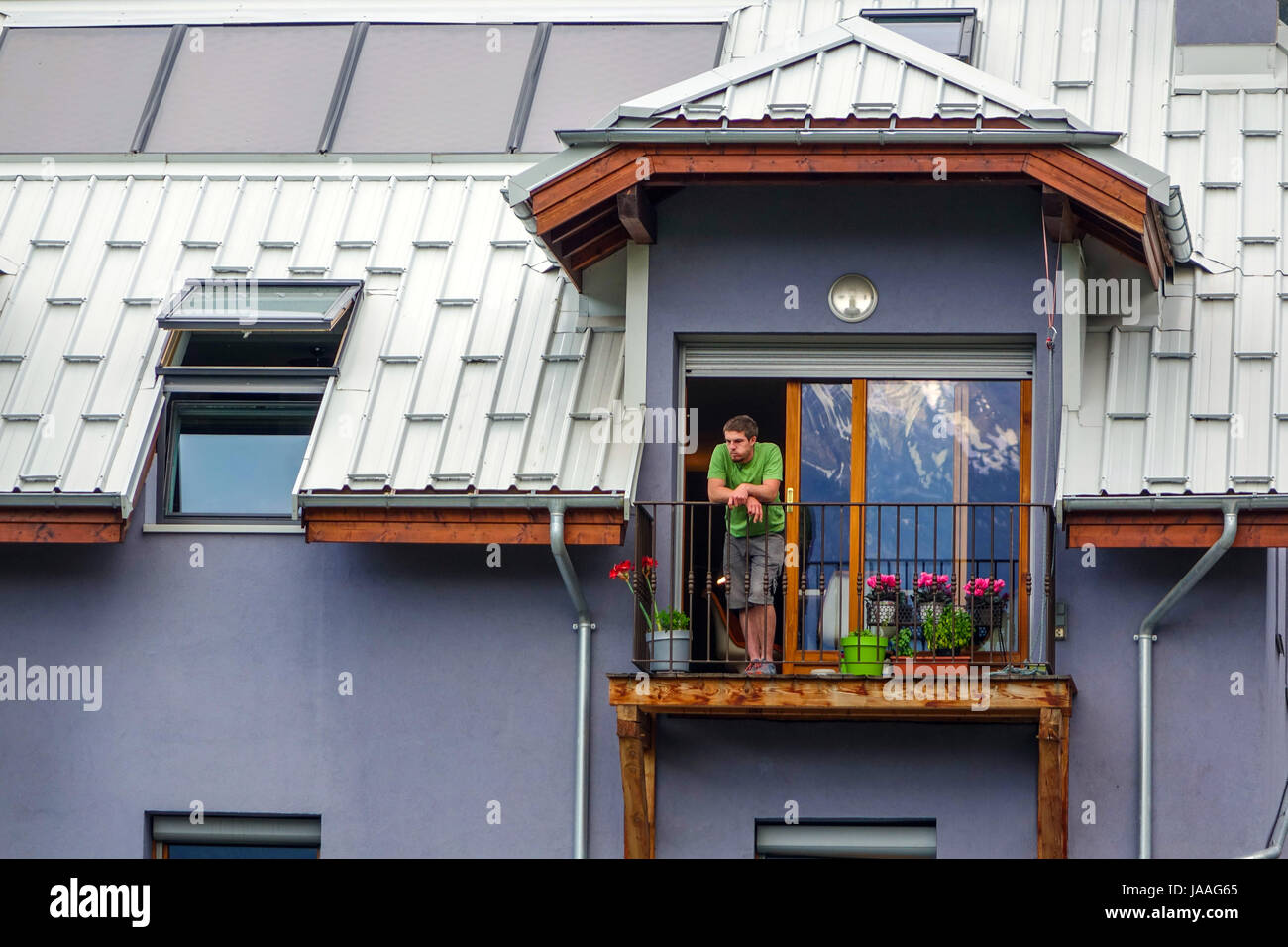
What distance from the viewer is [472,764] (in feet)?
43.5

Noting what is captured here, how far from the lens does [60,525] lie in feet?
44.0

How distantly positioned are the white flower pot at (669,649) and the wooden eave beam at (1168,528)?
227cm

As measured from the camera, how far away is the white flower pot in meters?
12.8

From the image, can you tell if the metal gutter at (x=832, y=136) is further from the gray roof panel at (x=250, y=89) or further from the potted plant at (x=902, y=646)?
the gray roof panel at (x=250, y=89)

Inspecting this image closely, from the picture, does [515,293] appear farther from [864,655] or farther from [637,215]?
[864,655]

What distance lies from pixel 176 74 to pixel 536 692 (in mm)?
6232

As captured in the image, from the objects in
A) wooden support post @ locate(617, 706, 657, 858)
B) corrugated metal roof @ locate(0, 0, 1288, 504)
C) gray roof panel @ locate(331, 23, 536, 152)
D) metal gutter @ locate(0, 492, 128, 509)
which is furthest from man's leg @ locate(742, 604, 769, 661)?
gray roof panel @ locate(331, 23, 536, 152)

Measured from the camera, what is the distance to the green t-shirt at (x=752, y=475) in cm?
1288

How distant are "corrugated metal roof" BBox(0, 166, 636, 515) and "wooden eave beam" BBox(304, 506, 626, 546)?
0.55ft

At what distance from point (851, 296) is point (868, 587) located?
5.88ft

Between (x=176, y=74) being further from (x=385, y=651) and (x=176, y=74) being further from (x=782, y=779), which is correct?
(x=782, y=779)

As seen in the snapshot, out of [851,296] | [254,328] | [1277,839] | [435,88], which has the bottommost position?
[1277,839]

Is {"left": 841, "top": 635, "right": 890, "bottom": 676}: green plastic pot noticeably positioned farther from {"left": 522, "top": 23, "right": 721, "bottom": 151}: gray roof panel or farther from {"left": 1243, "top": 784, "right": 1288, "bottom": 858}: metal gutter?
{"left": 522, "top": 23, "right": 721, "bottom": 151}: gray roof panel

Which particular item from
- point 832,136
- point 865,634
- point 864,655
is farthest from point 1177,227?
point 864,655
